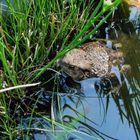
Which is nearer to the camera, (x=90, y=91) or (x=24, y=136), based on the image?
(x=24, y=136)

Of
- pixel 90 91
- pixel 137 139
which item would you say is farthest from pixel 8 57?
pixel 137 139

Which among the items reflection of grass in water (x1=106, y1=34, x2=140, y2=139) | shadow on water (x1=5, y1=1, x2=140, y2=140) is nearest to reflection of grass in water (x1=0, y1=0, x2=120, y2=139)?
shadow on water (x1=5, y1=1, x2=140, y2=140)

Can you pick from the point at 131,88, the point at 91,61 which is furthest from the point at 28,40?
the point at 131,88

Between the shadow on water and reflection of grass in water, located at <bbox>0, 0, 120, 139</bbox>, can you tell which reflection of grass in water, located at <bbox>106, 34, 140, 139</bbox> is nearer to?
the shadow on water

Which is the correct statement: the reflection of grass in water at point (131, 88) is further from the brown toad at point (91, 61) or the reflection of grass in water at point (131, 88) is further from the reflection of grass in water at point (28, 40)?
the reflection of grass in water at point (28, 40)

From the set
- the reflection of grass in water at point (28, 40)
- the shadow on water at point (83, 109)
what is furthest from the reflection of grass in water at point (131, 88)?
the reflection of grass in water at point (28, 40)

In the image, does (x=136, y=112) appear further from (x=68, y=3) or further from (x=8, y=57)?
(x=68, y=3)

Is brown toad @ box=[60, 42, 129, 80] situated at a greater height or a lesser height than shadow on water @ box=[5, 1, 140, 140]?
greater

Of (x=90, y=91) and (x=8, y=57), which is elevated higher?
(x=8, y=57)
